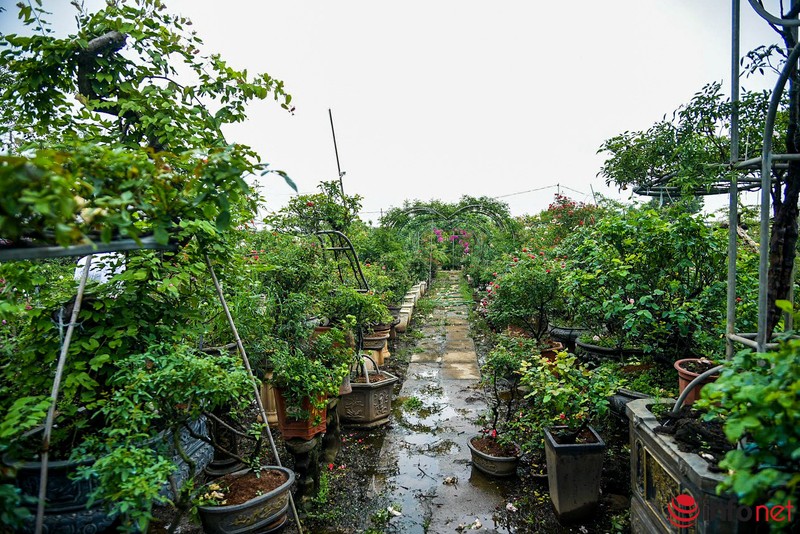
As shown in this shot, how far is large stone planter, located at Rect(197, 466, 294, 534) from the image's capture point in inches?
91.0

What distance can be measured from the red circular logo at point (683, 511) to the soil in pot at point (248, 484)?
210 cm

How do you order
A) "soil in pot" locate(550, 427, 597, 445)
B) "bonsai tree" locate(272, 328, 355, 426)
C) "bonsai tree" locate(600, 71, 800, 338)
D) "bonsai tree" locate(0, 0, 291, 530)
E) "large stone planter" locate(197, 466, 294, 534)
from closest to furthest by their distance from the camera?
"bonsai tree" locate(0, 0, 291, 530) < "large stone planter" locate(197, 466, 294, 534) < "bonsai tree" locate(600, 71, 800, 338) < "soil in pot" locate(550, 427, 597, 445) < "bonsai tree" locate(272, 328, 355, 426)

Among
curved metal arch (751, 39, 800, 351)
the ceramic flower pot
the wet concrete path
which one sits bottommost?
the wet concrete path

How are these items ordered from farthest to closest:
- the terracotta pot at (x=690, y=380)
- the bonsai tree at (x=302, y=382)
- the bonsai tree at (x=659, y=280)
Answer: the bonsai tree at (x=659, y=280) → the bonsai tree at (x=302, y=382) → the terracotta pot at (x=690, y=380)

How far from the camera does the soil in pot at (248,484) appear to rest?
2508 mm

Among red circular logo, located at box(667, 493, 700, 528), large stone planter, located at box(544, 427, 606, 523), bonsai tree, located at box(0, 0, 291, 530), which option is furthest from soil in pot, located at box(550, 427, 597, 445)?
bonsai tree, located at box(0, 0, 291, 530)

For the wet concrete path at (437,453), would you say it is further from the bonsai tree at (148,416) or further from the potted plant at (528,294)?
the bonsai tree at (148,416)

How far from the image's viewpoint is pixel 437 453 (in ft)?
13.1

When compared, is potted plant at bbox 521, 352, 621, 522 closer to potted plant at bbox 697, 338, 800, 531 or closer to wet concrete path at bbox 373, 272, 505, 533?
wet concrete path at bbox 373, 272, 505, 533

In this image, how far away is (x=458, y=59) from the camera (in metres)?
9.62

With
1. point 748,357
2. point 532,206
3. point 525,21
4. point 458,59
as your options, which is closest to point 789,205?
point 748,357

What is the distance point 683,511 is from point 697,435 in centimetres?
Result: 38

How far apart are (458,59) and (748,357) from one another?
9.39 metres

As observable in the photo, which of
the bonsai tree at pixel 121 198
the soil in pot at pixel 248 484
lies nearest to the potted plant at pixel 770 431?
the bonsai tree at pixel 121 198
